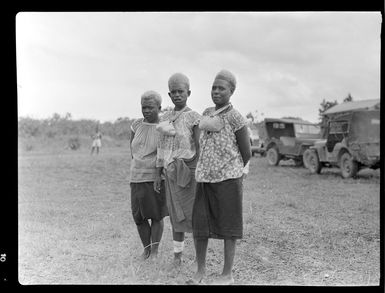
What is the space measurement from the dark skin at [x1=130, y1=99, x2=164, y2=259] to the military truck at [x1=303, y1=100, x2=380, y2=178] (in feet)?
25.1

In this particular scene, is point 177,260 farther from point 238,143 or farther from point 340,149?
point 340,149

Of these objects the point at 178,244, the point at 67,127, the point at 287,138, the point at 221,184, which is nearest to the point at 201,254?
the point at 178,244

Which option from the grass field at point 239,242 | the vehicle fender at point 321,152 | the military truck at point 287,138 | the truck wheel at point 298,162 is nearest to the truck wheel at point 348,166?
the vehicle fender at point 321,152

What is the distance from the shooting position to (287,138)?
50.2 feet

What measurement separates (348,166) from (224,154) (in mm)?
8370

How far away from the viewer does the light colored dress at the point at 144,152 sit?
3924mm

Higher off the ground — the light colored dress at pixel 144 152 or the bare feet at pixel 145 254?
the light colored dress at pixel 144 152

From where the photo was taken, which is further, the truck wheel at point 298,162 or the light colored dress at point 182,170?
the truck wheel at point 298,162

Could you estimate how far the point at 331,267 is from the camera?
3959 millimetres

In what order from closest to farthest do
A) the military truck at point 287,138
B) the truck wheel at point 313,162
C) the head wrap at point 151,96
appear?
the head wrap at point 151,96 → the truck wheel at point 313,162 → the military truck at point 287,138

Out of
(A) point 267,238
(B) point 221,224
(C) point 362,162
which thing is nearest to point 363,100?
(C) point 362,162

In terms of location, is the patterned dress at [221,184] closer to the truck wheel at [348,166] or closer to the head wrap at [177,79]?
the head wrap at [177,79]

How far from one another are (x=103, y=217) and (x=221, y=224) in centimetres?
305

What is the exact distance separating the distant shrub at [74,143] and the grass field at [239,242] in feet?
61.8
